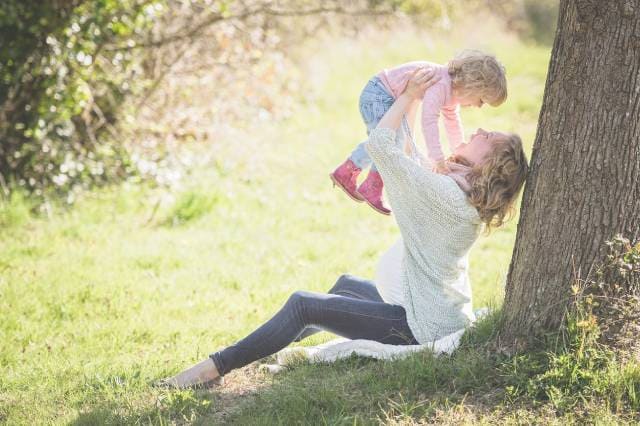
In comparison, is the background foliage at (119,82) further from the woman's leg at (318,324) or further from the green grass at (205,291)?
the woman's leg at (318,324)

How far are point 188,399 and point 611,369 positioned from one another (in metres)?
1.95

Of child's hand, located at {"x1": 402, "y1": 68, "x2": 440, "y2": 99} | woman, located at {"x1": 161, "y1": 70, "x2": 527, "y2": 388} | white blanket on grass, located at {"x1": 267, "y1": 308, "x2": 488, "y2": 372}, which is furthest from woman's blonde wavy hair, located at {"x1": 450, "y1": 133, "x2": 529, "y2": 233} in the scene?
white blanket on grass, located at {"x1": 267, "y1": 308, "x2": 488, "y2": 372}

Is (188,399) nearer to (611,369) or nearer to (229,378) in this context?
(229,378)

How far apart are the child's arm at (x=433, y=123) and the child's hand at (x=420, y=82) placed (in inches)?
1.3

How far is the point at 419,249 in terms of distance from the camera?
3.52 metres

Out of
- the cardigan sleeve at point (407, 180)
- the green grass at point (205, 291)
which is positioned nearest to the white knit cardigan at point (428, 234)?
the cardigan sleeve at point (407, 180)

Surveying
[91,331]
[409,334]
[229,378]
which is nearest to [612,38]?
[409,334]

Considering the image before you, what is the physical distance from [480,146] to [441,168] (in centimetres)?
23

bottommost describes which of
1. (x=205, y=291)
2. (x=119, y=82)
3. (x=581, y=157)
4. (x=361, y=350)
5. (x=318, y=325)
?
(x=205, y=291)

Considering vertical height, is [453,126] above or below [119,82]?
below

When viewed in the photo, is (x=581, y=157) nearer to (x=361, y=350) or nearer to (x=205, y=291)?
(x=361, y=350)

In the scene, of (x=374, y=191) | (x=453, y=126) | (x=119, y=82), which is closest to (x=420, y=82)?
(x=453, y=126)

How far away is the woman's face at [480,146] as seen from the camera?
344 cm

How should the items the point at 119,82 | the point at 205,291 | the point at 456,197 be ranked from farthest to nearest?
the point at 119,82 → the point at 205,291 → the point at 456,197
